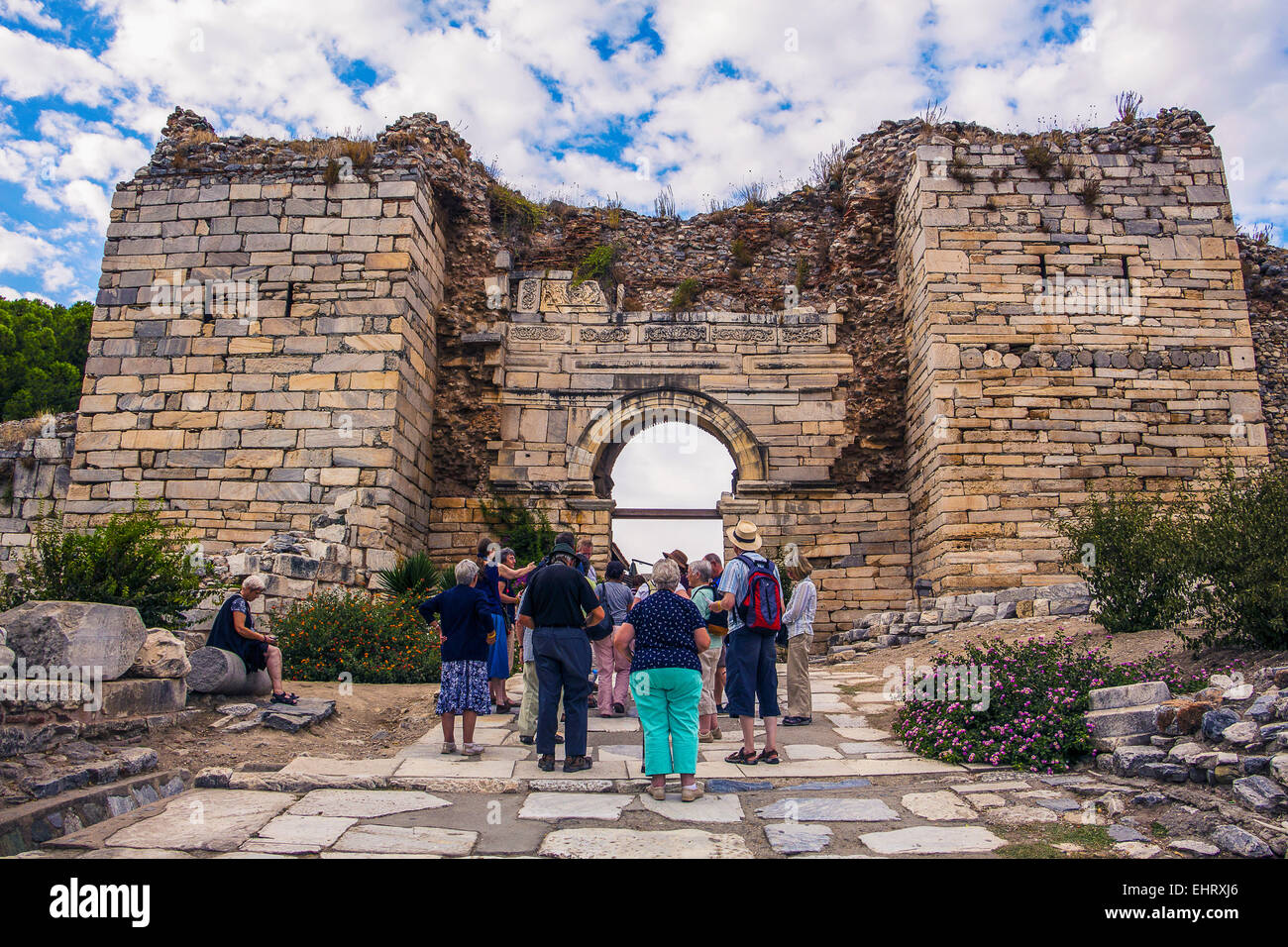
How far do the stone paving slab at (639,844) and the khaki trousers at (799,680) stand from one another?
9.78 ft

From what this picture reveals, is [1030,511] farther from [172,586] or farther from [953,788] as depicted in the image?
[172,586]

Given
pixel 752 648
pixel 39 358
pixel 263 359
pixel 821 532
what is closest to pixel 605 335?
pixel 821 532

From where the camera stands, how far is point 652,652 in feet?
17.0

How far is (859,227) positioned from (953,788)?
10.7 m

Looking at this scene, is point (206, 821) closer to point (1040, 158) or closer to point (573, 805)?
point (573, 805)

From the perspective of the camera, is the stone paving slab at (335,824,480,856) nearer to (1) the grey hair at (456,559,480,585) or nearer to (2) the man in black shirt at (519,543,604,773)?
(2) the man in black shirt at (519,543,604,773)

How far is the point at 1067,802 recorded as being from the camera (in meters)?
4.63

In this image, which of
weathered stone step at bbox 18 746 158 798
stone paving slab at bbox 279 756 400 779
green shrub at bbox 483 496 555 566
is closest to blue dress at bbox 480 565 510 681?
stone paving slab at bbox 279 756 400 779

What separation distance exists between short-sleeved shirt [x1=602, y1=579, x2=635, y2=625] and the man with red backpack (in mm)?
1611

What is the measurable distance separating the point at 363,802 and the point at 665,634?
6.31 ft

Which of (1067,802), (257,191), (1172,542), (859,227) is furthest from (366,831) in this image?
(859,227)

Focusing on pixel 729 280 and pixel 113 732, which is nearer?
pixel 113 732

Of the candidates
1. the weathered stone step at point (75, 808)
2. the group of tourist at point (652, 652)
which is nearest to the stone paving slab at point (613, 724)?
the group of tourist at point (652, 652)
